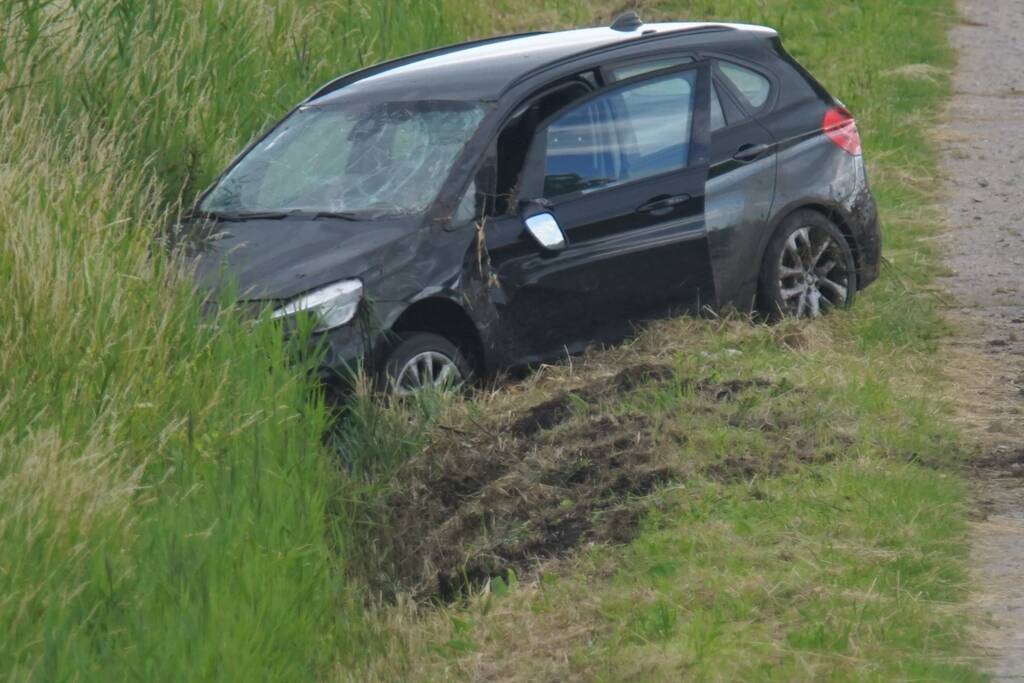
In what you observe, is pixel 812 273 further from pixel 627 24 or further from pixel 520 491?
pixel 520 491

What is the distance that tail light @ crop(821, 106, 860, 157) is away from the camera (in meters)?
10.4

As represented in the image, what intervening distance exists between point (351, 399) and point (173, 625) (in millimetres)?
2542

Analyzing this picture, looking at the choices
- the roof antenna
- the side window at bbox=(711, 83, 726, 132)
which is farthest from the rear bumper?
the roof antenna

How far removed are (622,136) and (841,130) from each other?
1.68 meters

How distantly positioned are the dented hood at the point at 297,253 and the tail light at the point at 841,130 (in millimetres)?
2854

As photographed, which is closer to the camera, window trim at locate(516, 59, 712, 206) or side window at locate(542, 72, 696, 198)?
window trim at locate(516, 59, 712, 206)

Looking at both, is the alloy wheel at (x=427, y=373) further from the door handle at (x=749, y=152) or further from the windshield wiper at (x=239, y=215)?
the door handle at (x=749, y=152)

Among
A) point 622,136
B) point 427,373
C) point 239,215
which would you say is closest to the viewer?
point 427,373

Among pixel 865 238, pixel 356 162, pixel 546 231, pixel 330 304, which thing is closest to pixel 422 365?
pixel 330 304

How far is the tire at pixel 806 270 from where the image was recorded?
391 inches

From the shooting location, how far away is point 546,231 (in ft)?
29.4

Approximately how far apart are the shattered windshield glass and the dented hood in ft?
0.64

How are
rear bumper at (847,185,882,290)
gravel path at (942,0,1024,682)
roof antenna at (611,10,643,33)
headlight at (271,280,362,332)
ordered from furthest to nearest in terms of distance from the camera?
rear bumper at (847,185,882,290) < roof antenna at (611,10,643,33) < headlight at (271,280,362,332) < gravel path at (942,0,1024,682)

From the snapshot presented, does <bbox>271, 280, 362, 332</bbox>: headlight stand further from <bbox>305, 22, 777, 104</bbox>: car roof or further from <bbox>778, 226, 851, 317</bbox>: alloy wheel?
<bbox>778, 226, 851, 317</bbox>: alloy wheel
